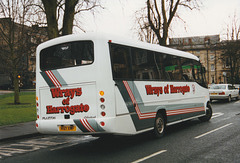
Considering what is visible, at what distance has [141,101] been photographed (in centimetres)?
766

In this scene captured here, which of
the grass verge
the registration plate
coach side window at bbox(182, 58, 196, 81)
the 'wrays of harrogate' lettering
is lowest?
the grass verge

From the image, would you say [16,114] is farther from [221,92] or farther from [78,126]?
[221,92]

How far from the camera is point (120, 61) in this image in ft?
23.2

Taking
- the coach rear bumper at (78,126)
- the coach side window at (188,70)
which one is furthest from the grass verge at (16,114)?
the coach side window at (188,70)

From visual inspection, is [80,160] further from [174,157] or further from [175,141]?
[175,141]

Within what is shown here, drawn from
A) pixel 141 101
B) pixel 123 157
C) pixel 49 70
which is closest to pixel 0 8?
pixel 49 70

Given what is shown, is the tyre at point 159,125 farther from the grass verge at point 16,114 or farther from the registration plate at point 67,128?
the grass verge at point 16,114

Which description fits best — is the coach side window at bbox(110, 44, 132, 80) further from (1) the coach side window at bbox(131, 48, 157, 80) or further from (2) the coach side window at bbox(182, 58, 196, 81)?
(2) the coach side window at bbox(182, 58, 196, 81)

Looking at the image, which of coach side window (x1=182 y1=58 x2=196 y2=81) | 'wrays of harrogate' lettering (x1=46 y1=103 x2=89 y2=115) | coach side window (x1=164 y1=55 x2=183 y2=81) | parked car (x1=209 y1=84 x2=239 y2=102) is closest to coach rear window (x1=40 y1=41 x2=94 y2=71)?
'wrays of harrogate' lettering (x1=46 y1=103 x2=89 y2=115)

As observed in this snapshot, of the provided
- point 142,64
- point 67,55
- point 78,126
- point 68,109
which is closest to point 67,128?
point 78,126

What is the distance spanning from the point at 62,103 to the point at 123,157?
2.18 metres

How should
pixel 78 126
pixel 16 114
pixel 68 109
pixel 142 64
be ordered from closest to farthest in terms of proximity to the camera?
pixel 78 126, pixel 68 109, pixel 142 64, pixel 16 114

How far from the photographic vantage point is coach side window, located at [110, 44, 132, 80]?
682cm

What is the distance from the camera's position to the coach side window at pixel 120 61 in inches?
269
